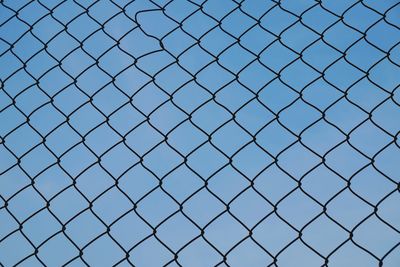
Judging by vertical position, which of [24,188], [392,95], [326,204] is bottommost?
[326,204]

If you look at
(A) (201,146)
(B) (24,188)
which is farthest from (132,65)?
(B) (24,188)

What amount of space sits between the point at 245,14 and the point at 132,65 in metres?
0.63

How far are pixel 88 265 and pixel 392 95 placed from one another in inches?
57.6

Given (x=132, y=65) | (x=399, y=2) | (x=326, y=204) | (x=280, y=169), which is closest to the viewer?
(x=326, y=204)

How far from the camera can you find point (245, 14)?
2.53 metres

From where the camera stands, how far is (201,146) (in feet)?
7.34

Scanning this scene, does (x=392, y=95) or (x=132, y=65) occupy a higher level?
(x=132, y=65)

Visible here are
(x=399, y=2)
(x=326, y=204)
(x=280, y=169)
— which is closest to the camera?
(x=326, y=204)

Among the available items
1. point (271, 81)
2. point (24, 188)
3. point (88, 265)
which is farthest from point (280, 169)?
point (24, 188)

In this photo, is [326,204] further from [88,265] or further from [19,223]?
[19,223]

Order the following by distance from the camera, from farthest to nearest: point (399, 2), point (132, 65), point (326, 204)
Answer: point (132, 65)
point (399, 2)
point (326, 204)

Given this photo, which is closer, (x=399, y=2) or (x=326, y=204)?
(x=326, y=204)

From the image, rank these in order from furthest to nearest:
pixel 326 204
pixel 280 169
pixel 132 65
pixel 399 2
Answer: pixel 132 65, pixel 399 2, pixel 280 169, pixel 326 204

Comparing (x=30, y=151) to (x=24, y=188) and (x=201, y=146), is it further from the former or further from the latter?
(x=201, y=146)
